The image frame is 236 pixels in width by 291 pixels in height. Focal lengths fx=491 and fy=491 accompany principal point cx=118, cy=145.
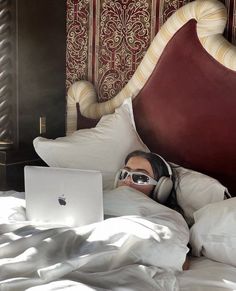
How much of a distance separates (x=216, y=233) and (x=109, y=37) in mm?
1346

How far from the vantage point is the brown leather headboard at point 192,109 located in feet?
6.87

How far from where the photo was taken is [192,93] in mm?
2178

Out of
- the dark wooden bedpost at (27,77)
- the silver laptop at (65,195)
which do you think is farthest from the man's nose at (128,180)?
the dark wooden bedpost at (27,77)

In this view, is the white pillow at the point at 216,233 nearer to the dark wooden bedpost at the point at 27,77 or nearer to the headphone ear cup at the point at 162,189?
the headphone ear cup at the point at 162,189

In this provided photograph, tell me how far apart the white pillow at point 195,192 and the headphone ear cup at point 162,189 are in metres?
0.06

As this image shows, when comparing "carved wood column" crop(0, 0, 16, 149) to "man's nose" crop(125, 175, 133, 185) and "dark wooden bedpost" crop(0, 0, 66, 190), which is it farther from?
"man's nose" crop(125, 175, 133, 185)

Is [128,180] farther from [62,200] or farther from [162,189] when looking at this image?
[62,200]

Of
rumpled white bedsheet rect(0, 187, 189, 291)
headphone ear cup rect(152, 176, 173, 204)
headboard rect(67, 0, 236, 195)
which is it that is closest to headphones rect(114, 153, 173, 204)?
headphone ear cup rect(152, 176, 173, 204)

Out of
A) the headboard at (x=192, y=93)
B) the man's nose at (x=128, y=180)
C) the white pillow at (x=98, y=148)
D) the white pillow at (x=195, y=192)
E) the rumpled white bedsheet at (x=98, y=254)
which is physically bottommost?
the rumpled white bedsheet at (x=98, y=254)

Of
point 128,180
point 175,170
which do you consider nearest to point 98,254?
point 128,180

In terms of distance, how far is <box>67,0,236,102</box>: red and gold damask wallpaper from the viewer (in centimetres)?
244

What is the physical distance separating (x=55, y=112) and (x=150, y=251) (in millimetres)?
1440

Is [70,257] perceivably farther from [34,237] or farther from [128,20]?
[128,20]

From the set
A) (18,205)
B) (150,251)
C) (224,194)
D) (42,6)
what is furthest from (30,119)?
(150,251)
